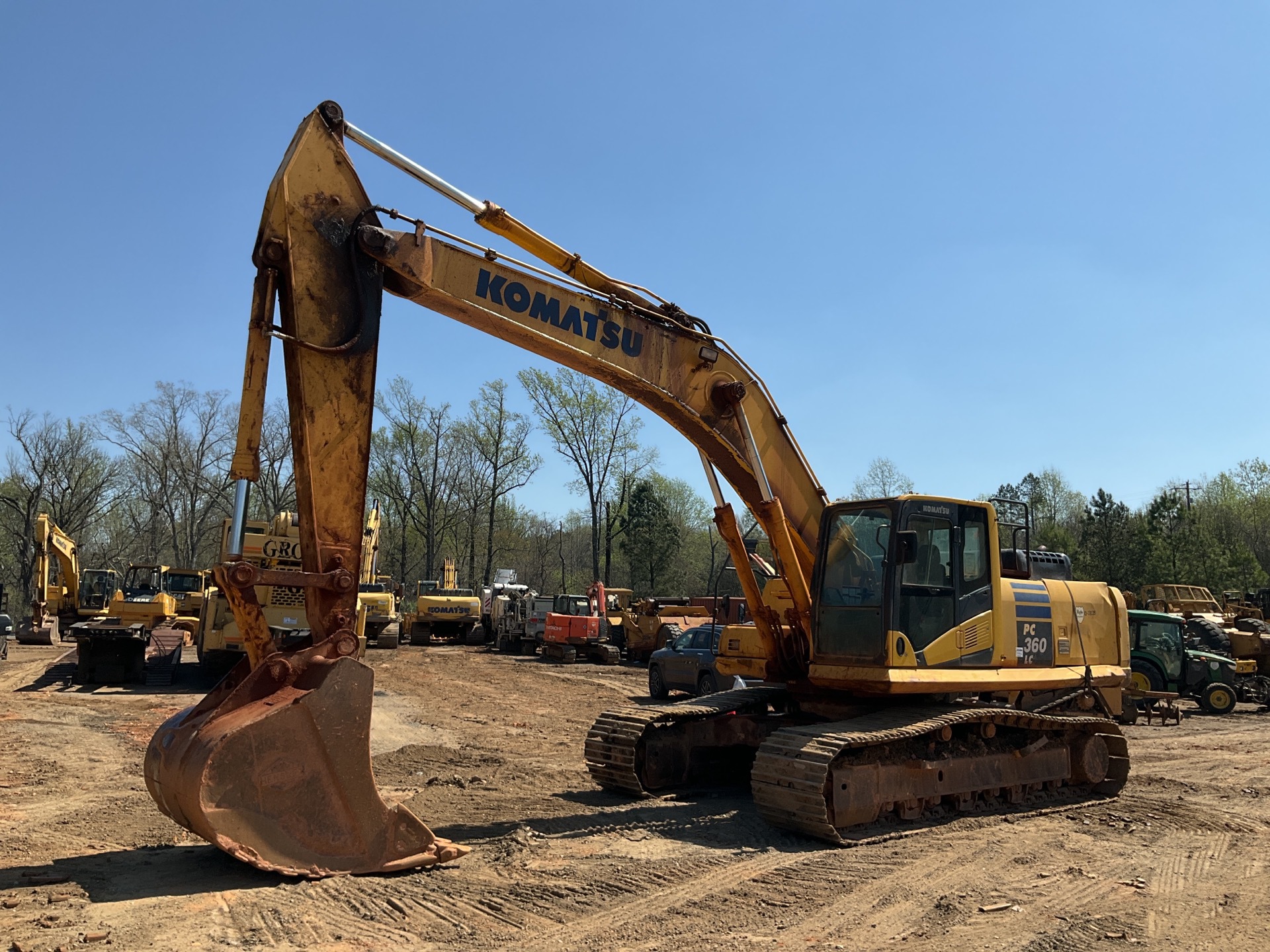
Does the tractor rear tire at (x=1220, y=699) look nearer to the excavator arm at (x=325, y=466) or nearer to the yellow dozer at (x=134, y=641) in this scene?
the excavator arm at (x=325, y=466)

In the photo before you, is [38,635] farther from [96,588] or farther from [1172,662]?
[1172,662]

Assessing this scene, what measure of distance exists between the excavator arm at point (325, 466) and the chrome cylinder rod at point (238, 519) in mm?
17

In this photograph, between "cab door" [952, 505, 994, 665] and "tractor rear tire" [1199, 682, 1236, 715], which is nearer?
"cab door" [952, 505, 994, 665]

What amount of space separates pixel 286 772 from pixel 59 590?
116 ft

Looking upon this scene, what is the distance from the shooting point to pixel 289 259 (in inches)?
250

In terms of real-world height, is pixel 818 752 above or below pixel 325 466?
below

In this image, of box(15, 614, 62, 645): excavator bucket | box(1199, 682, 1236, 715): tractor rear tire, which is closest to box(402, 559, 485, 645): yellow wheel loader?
box(15, 614, 62, 645): excavator bucket

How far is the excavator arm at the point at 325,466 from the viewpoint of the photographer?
562 cm

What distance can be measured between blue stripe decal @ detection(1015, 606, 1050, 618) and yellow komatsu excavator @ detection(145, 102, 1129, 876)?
57 millimetres

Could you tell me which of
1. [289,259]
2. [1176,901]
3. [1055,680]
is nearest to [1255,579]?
[1055,680]

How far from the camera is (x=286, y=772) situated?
566 cm

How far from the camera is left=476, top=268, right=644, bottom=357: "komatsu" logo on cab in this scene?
7.31m

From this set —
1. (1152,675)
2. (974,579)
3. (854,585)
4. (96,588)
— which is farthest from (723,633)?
(96,588)

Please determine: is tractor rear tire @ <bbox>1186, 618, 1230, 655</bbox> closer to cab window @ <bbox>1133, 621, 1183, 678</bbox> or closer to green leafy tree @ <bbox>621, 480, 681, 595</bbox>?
cab window @ <bbox>1133, 621, 1183, 678</bbox>
